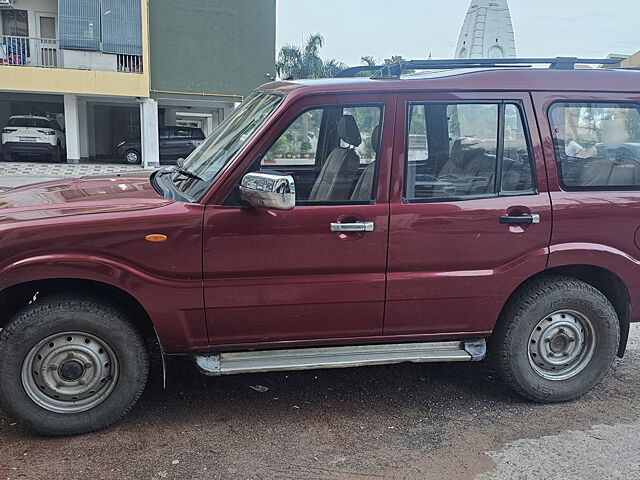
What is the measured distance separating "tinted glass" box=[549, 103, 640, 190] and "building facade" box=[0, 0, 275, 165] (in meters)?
21.4

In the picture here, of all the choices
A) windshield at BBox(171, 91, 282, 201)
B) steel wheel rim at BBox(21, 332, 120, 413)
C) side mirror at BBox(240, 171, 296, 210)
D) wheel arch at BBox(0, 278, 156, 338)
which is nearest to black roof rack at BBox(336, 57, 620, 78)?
windshield at BBox(171, 91, 282, 201)

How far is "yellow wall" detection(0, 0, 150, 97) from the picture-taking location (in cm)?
2203

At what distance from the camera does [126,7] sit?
22688 mm

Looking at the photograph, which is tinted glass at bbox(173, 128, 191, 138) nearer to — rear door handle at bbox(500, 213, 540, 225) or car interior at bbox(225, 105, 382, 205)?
car interior at bbox(225, 105, 382, 205)

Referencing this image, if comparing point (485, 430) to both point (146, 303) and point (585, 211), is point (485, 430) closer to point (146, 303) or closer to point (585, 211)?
point (585, 211)

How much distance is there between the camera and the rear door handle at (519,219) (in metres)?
3.81

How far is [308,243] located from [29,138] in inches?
858

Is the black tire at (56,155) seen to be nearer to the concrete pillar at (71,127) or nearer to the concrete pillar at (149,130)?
the concrete pillar at (71,127)

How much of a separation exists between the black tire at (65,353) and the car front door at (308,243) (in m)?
0.50

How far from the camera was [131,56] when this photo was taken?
23.1m

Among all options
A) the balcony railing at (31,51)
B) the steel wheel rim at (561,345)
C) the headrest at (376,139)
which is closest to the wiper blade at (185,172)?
the headrest at (376,139)

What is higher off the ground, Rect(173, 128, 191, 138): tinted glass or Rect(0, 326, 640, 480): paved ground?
Rect(173, 128, 191, 138): tinted glass

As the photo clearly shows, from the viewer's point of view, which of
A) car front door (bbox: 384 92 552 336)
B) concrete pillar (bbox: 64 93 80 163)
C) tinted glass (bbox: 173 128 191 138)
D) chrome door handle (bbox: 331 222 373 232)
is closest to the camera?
chrome door handle (bbox: 331 222 373 232)

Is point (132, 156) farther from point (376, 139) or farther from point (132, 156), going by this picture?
point (376, 139)
